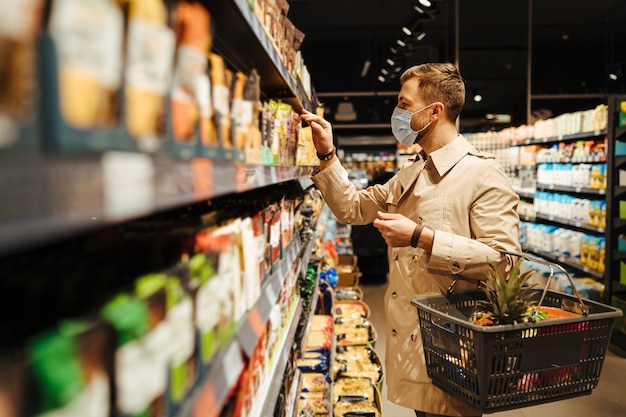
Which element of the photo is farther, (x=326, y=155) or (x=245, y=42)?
(x=326, y=155)

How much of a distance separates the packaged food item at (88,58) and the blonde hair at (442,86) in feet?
5.73

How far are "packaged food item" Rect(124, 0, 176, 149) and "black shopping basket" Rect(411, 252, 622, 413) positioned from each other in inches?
46.7

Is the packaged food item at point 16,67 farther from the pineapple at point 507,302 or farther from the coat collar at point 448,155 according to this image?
the coat collar at point 448,155

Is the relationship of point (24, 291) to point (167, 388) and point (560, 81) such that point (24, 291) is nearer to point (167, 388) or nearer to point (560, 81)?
point (167, 388)

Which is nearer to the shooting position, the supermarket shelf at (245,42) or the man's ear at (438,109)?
the supermarket shelf at (245,42)

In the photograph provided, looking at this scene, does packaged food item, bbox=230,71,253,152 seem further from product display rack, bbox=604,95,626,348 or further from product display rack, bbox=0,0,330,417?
product display rack, bbox=604,95,626,348

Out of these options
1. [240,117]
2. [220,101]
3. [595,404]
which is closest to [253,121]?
[240,117]

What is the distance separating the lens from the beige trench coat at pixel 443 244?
1903 millimetres

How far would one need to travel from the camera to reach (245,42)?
1.65 m

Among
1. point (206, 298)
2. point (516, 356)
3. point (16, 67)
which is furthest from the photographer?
point (516, 356)

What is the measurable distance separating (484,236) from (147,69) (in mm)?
1559

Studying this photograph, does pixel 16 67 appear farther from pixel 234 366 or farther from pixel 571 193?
pixel 571 193

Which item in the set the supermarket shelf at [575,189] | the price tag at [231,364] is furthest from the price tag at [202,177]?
the supermarket shelf at [575,189]

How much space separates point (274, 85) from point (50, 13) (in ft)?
6.49
